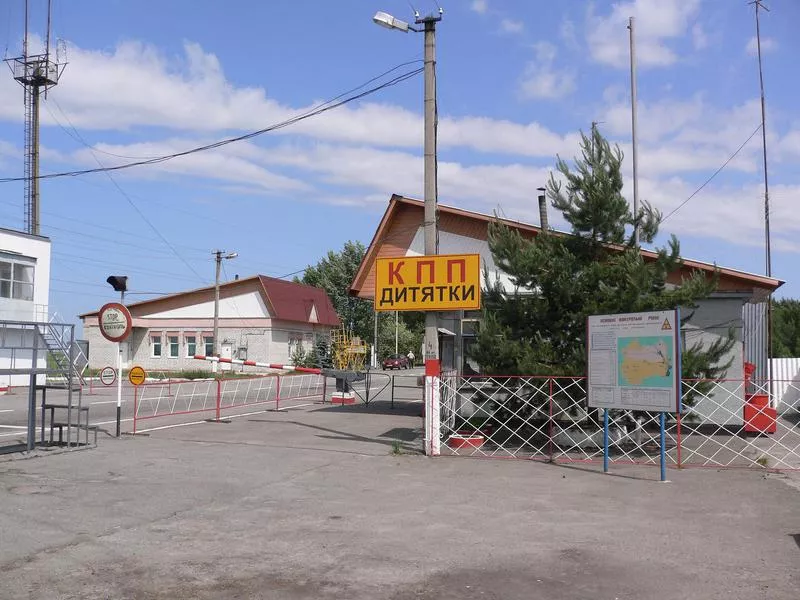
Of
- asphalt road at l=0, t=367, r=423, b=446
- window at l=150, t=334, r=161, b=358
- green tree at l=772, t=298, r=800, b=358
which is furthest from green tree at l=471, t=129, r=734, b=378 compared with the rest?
window at l=150, t=334, r=161, b=358

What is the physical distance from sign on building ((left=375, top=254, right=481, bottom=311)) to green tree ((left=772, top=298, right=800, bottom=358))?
34.3 metres

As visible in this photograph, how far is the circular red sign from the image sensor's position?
15.6 metres

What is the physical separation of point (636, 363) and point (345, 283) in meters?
74.0

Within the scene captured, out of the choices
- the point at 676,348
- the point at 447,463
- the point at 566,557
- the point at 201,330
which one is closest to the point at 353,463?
the point at 447,463

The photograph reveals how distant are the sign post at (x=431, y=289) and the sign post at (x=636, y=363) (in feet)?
8.38

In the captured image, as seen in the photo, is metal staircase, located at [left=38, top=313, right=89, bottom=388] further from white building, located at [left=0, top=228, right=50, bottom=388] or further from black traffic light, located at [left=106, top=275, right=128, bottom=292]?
white building, located at [left=0, top=228, right=50, bottom=388]

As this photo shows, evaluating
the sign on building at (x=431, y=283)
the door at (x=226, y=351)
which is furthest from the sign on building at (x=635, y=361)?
the door at (x=226, y=351)

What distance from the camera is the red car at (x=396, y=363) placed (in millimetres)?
76375

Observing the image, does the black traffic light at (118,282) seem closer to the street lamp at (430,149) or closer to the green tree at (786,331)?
the street lamp at (430,149)

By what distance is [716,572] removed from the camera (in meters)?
6.90

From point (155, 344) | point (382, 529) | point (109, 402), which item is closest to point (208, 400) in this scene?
point (109, 402)

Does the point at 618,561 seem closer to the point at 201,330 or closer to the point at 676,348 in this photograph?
the point at 676,348

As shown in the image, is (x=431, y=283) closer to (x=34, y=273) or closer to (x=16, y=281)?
(x=16, y=281)

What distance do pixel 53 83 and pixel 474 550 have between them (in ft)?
131
